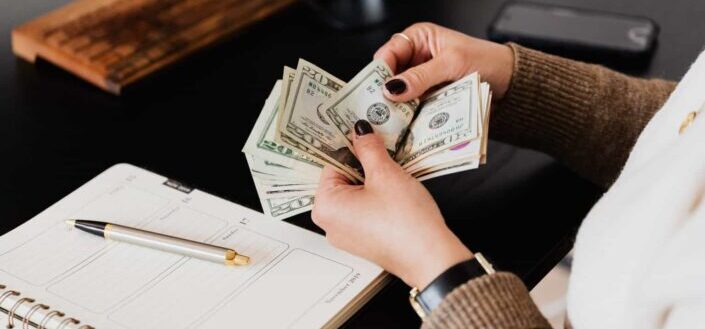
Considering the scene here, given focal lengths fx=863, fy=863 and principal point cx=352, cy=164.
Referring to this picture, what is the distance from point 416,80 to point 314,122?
129 millimetres

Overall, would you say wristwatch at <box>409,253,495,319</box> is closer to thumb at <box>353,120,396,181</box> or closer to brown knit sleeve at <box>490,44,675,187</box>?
thumb at <box>353,120,396,181</box>

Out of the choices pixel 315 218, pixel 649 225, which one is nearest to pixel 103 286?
pixel 315 218

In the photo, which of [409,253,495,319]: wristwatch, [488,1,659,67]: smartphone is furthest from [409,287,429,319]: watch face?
[488,1,659,67]: smartphone

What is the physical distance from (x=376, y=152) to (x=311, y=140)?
7 cm

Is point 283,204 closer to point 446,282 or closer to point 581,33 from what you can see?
point 446,282

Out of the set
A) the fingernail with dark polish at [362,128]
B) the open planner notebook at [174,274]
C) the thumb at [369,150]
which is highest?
the fingernail with dark polish at [362,128]

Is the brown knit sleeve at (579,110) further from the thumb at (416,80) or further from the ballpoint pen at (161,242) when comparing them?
the ballpoint pen at (161,242)

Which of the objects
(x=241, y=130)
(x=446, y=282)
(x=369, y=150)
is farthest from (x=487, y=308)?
(x=241, y=130)

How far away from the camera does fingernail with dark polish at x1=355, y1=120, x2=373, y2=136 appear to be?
0.86 metres

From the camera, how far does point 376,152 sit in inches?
32.9

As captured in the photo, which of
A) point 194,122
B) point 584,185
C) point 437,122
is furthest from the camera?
point 194,122

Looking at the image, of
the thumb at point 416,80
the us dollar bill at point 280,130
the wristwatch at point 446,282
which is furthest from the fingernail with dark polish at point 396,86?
the wristwatch at point 446,282

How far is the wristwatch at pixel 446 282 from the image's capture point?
28.5 inches

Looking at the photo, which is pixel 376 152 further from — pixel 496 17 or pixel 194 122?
pixel 496 17
